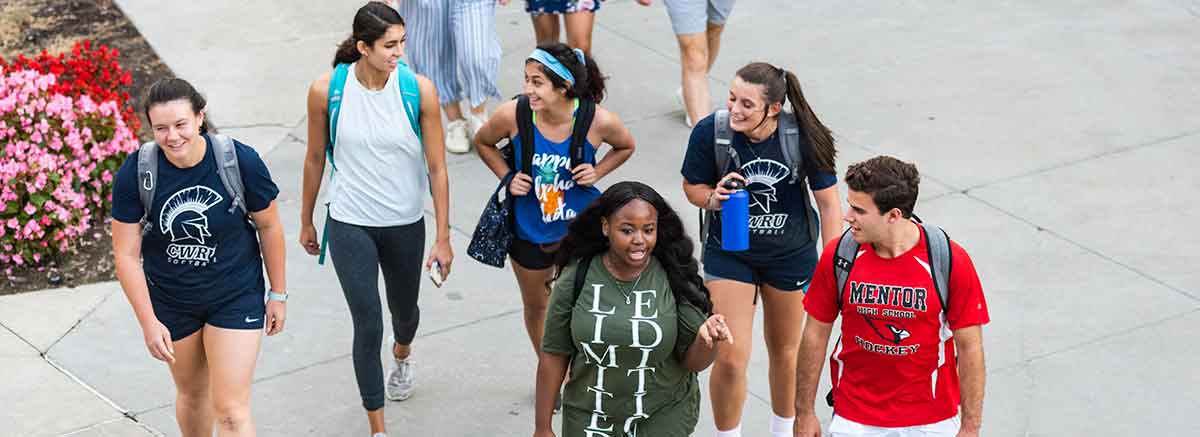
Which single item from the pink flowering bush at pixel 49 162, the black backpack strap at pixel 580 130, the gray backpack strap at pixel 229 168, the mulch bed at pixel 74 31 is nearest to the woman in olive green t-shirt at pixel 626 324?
the black backpack strap at pixel 580 130

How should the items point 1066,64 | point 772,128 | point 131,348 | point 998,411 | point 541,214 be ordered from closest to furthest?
point 772,128 < point 541,214 < point 998,411 < point 131,348 < point 1066,64

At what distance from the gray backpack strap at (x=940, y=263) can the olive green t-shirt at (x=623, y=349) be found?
72 cm

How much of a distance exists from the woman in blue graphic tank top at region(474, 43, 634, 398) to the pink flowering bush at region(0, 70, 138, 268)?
2.92 meters

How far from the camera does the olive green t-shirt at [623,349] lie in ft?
15.5

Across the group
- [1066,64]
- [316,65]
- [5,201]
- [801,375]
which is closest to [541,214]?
[801,375]

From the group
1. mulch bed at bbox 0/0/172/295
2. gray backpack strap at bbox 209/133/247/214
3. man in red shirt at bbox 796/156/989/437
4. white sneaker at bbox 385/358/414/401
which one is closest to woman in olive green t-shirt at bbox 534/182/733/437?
man in red shirt at bbox 796/156/989/437

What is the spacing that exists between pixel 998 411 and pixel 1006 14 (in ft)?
19.4

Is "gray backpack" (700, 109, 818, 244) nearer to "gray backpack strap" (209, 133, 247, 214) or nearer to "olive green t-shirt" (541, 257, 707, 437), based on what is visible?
"olive green t-shirt" (541, 257, 707, 437)

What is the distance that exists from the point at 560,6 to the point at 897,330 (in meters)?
4.89

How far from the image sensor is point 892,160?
15.4 ft

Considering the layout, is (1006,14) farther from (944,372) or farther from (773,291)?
(944,372)

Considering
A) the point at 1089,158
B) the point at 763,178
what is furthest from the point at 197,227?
the point at 1089,158

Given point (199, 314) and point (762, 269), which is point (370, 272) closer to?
point (199, 314)

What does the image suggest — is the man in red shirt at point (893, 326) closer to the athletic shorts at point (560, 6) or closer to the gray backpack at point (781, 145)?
the gray backpack at point (781, 145)
